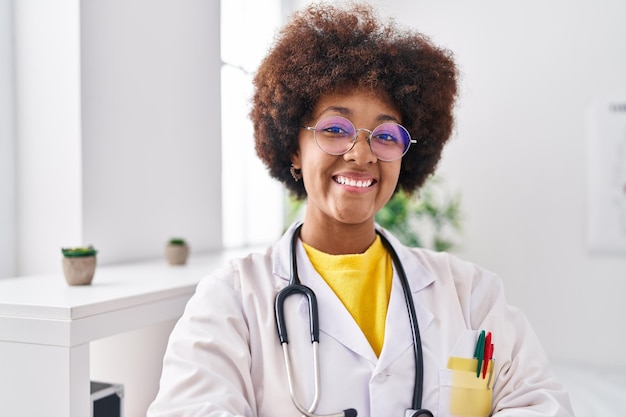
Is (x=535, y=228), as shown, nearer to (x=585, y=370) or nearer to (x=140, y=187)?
(x=585, y=370)

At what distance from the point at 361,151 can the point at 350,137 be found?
0.14 feet

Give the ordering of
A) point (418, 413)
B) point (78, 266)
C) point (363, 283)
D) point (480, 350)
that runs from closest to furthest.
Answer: point (418, 413) < point (480, 350) < point (363, 283) < point (78, 266)

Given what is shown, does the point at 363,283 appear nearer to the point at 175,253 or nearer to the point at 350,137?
the point at 350,137

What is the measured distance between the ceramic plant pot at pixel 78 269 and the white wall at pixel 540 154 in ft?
9.18

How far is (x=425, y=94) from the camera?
4.97 ft

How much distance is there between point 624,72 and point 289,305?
3344 millimetres

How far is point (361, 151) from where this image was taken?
1345 mm

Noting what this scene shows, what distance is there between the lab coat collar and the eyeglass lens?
25cm

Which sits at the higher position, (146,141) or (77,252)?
(146,141)

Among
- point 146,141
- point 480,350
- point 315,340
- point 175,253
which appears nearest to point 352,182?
point 315,340

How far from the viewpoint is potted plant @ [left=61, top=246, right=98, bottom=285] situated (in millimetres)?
1684

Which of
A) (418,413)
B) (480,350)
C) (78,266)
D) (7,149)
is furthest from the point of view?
(7,149)

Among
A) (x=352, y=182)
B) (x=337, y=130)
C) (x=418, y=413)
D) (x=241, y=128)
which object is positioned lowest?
(x=418, y=413)

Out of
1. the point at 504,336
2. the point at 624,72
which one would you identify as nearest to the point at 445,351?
the point at 504,336
